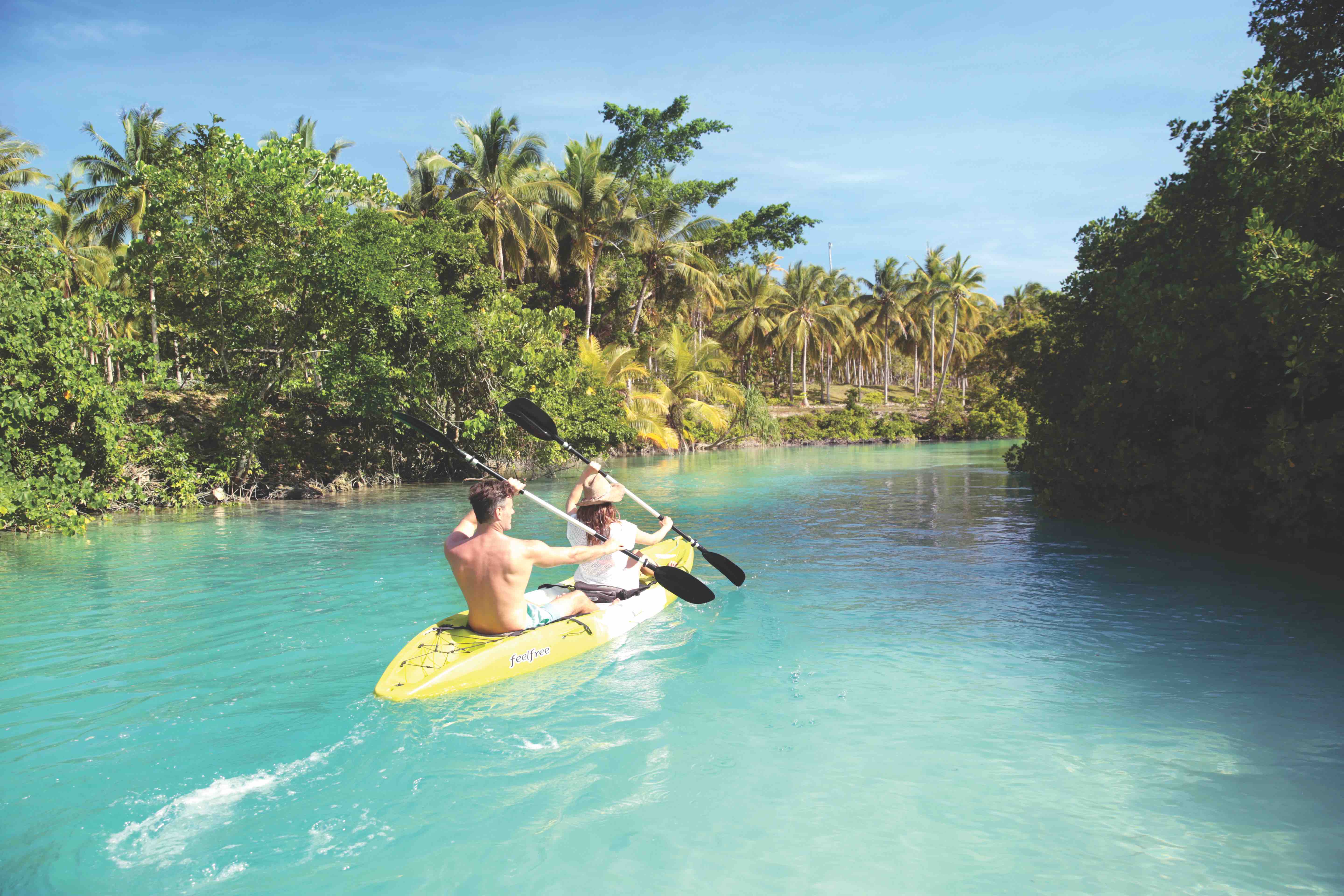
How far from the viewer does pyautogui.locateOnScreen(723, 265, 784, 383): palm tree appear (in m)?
50.5

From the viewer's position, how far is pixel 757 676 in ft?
20.4

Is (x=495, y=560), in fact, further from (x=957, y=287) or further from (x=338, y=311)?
(x=957, y=287)

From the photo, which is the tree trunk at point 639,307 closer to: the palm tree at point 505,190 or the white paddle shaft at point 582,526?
the palm tree at point 505,190

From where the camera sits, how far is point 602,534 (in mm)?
7480

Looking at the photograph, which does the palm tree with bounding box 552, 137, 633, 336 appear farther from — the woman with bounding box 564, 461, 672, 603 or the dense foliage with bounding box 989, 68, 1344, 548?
the woman with bounding box 564, 461, 672, 603

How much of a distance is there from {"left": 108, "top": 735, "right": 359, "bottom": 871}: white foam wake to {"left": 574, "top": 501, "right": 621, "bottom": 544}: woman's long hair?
3.23 metres

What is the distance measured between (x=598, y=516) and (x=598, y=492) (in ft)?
0.74

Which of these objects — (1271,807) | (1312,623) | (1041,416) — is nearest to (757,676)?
(1271,807)

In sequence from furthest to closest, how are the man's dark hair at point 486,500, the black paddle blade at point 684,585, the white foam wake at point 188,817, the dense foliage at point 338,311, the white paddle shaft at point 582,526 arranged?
1. the dense foliage at point 338,311
2. the black paddle blade at point 684,585
3. the white paddle shaft at point 582,526
4. the man's dark hair at point 486,500
5. the white foam wake at point 188,817

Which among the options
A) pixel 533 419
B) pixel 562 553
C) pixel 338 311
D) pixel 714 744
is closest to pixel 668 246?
pixel 338 311

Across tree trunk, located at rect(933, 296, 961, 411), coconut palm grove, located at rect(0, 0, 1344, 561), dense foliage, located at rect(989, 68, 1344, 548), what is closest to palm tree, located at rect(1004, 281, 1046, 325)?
tree trunk, located at rect(933, 296, 961, 411)

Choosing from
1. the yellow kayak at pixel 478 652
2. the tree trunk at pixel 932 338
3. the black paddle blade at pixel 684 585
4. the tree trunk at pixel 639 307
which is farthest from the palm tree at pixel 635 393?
the tree trunk at pixel 932 338

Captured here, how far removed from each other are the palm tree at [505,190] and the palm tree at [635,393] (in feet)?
13.8

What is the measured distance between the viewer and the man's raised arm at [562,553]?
5875 millimetres
